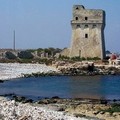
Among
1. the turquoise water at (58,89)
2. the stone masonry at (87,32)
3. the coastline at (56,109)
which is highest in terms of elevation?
the stone masonry at (87,32)

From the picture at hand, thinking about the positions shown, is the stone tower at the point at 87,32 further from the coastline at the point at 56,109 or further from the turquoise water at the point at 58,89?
the coastline at the point at 56,109

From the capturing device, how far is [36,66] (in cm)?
4672

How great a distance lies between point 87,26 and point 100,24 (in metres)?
1.42

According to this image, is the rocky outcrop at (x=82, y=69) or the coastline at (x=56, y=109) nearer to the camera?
the coastline at (x=56, y=109)

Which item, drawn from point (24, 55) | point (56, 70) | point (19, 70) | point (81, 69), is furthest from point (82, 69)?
point (24, 55)

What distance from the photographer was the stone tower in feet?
168

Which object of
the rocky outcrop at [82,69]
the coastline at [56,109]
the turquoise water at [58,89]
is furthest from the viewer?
the rocky outcrop at [82,69]

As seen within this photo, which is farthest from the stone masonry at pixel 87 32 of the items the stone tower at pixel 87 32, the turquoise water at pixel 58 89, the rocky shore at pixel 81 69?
the turquoise water at pixel 58 89

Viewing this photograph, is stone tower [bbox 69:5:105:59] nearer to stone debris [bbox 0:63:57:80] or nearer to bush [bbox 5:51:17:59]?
stone debris [bbox 0:63:57:80]

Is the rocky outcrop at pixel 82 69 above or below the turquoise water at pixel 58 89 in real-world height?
above

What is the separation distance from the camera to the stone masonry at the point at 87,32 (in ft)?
168

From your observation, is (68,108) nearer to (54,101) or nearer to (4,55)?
(54,101)

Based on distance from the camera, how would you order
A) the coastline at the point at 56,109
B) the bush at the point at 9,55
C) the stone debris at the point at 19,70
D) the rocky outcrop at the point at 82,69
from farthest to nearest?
the bush at the point at 9,55
the rocky outcrop at the point at 82,69
the stone debris at the point at 19,70
the coastline at the point at 56,109

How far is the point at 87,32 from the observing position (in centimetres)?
5197
